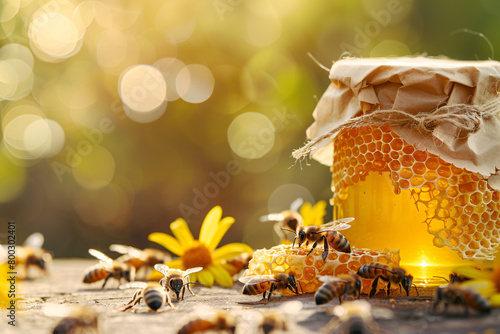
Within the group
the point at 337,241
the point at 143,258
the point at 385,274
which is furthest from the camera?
the point at 143,258

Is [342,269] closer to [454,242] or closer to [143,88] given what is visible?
[454,242]

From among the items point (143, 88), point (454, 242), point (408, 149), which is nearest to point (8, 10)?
point (143, 88)

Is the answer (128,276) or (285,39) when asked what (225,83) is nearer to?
(285,39)

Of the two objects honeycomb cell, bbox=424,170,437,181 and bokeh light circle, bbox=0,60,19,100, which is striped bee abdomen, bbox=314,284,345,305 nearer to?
honeycomb cell, bbox=424,170,437,181

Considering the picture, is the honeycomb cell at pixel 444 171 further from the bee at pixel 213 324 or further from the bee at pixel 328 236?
the bee at pixel 213 324

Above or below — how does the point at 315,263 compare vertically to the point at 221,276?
above
